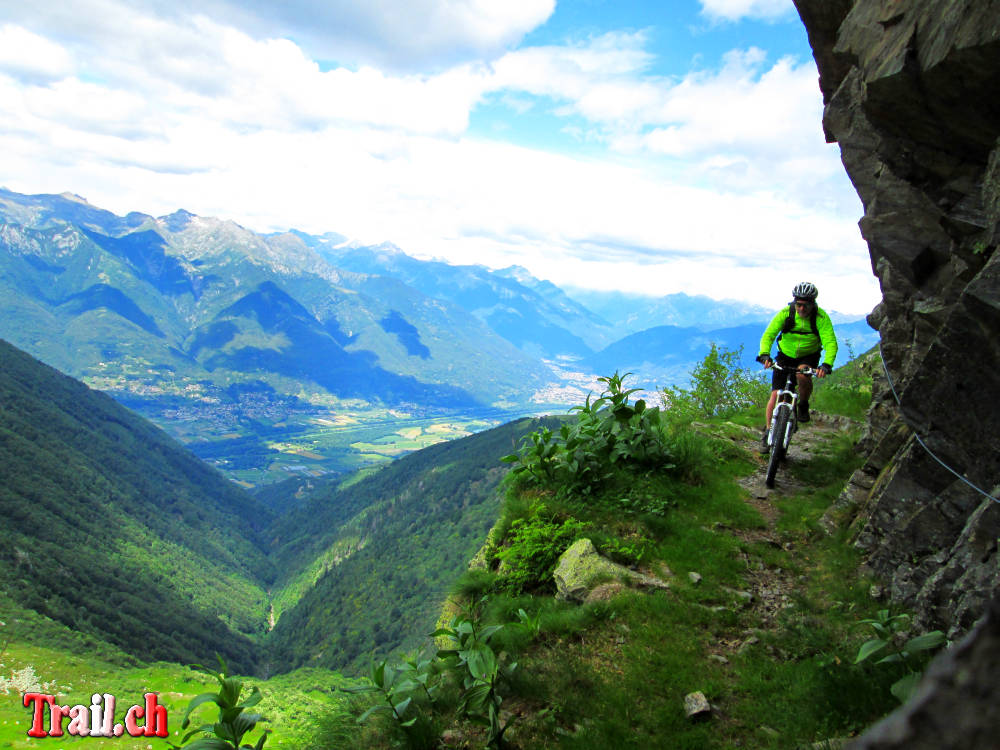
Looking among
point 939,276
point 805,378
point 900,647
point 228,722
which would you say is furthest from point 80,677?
point 939,276

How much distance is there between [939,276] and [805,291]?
2751 millimetres

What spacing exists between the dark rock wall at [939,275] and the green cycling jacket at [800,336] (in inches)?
74.8

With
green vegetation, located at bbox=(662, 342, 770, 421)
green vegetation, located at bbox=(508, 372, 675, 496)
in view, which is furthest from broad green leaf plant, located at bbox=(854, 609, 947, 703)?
green vegetation, located at bbox=(662, 342, 770, 421)

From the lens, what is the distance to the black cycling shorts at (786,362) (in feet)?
34.6

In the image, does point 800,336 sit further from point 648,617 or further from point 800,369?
point 648,617

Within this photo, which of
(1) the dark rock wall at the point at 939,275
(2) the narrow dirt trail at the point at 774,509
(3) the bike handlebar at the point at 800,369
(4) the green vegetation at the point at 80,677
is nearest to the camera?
(1) the dark rock wall at the point at 939,275

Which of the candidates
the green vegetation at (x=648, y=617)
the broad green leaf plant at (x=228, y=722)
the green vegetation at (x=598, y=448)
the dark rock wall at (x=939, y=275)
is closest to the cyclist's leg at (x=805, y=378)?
the green vegetation at (x=648, y=617)

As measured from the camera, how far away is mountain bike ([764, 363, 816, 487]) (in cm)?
1053

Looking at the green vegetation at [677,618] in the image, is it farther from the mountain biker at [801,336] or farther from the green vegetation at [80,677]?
the green vegetation at [80,677]

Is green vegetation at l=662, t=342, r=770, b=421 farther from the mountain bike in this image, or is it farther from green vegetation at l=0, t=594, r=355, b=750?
green vegetation at l=0, t=594, r=355, b=750

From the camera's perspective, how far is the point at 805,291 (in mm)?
10125

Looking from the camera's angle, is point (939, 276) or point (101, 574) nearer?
point (939, 276)

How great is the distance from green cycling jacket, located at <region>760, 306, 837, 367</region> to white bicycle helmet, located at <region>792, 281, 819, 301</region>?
1.05ft

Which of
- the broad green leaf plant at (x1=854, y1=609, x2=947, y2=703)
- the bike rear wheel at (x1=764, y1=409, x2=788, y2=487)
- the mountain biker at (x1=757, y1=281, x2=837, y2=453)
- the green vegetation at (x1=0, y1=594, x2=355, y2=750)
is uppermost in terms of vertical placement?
the mountain biker at (x1=757, y1=281, x2=837, y2=453)
